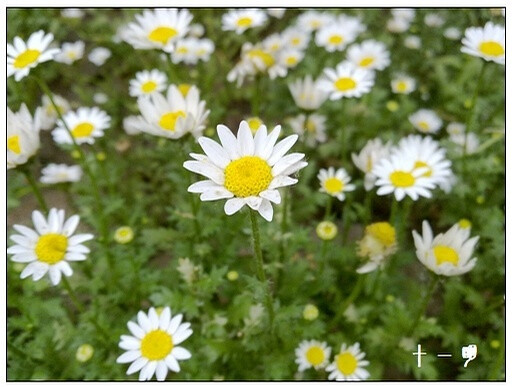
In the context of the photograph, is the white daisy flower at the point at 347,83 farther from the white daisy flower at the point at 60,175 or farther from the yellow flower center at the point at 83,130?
the white daisy flower at the point at 60,175

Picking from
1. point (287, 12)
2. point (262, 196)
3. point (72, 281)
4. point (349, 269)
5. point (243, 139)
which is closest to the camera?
point (262, 196)

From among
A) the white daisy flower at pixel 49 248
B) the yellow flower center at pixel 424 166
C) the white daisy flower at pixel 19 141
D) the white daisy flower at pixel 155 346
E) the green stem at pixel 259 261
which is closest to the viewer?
the green stem at pixel 259 261

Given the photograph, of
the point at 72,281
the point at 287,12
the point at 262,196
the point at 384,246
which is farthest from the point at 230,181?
the point at 287,12

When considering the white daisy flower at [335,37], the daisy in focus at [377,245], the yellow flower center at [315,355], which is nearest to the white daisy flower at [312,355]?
the yellow flower center at [315,355]

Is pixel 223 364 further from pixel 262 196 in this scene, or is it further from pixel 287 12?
pixel 287 12

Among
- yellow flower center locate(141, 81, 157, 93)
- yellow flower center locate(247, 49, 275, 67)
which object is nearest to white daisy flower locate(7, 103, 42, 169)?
yellow flower center locate(141, 81, 157, 93)

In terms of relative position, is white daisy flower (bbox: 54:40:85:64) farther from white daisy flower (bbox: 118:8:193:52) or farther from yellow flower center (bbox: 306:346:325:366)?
yellow flower center (bbox: 306:346:325:366)
